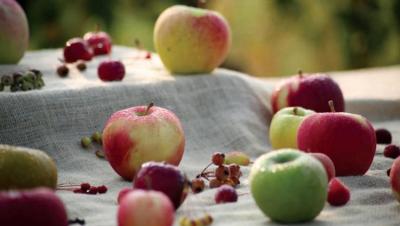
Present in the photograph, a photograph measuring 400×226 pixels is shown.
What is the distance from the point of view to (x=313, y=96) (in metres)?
2.80

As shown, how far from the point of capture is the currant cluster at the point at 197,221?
173 cm

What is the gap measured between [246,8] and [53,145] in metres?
3.79

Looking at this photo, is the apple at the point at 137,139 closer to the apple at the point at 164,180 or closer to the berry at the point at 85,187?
the berry at the point at 85,187

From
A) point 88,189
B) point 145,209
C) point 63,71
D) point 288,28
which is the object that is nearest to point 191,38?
point 63,71

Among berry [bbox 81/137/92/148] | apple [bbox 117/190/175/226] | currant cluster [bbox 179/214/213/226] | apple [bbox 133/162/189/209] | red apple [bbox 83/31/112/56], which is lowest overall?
red apple [bbox 83/31/112/56]

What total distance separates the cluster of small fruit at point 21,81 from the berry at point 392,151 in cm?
105

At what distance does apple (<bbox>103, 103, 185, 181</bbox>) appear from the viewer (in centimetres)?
221

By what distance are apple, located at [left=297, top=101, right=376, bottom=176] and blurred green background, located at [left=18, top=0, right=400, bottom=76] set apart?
11.3 feet

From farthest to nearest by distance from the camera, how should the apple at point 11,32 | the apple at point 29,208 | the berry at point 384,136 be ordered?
the apple at point 11,32 → the berry at point 384,136 → the apple at point 29,208

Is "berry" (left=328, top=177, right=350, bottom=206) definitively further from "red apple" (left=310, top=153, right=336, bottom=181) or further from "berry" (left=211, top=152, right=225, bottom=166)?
"berry" (left=211, top=152, right=225, bottom=166)

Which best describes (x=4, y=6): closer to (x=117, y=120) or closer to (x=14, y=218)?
(x=117, y=120)

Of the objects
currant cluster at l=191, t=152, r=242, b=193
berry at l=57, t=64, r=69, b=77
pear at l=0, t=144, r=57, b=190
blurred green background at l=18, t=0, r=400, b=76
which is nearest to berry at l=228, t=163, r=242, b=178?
currant cluster at l=191, t=152, r=242, b=193

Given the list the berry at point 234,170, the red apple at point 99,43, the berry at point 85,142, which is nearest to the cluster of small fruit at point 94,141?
the berry at point 85,142

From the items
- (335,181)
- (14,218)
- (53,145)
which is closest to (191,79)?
(53,145)
